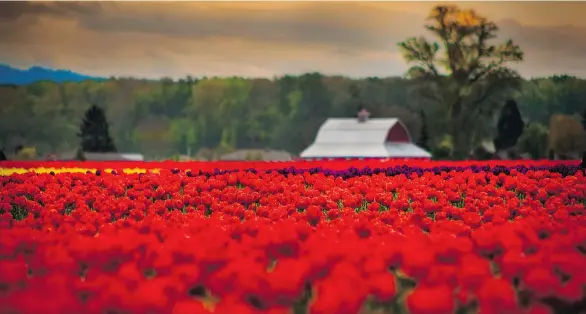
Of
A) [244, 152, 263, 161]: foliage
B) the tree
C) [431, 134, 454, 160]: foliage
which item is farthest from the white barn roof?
the tree

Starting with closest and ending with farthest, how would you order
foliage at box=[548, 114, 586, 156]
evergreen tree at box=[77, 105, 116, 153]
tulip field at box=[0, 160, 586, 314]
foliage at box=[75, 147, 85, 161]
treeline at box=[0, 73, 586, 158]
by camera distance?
tulip field at box=[0, 160, 586, 314] < foliage at box=[548, 114, 586, 156] < treeline at box=[0, 73, 586, 158] < foliage at box=[75, 147, 85, 161] < evergreen tree at box=[77, 105, 116, 153]

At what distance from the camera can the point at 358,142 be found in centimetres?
4138

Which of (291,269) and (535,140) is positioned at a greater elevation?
(291,269)

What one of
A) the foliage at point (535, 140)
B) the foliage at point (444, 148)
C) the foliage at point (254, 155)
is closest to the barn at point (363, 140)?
the foliage at point (254, 155)

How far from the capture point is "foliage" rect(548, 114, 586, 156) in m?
19.9

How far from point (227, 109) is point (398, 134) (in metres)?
10.4

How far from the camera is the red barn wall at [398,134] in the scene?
41.2 meters

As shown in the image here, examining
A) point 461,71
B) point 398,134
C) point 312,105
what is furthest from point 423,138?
point 461,71

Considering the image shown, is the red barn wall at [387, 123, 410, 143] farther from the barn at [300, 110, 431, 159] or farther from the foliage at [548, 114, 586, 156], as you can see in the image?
the foliage at [548, 114, 586, 156]

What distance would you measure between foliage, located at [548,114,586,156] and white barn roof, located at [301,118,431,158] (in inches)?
673

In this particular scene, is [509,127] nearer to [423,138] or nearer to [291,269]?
→ [423,138]

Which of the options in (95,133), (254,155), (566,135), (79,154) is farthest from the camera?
(95,133)

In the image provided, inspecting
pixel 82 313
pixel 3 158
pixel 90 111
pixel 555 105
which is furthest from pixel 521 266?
pixel 90 111

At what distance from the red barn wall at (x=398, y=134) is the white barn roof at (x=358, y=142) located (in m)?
0.20
